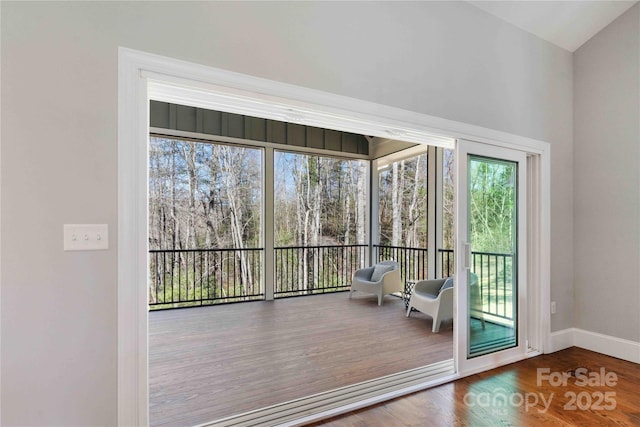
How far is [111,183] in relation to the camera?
1510mm

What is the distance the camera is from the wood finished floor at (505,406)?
1988mm

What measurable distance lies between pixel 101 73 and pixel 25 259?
900 millimetres

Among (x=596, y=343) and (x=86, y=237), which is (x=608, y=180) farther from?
(x=86, y=237)

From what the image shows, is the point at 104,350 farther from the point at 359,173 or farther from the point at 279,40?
the point at 359,173

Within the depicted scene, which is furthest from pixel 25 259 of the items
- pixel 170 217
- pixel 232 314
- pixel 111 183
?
pixel 170 217

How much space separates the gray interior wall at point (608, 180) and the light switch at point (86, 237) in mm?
4175

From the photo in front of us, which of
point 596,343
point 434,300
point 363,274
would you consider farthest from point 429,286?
point 596,343

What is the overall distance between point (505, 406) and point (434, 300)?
65.1 inches

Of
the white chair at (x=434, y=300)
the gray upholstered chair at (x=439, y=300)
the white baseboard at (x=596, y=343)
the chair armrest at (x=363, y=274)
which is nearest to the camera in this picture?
the gray upholstered chair at (x=439, y=300)

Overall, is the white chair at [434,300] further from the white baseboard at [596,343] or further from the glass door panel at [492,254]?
the white baseboard at [596,343]

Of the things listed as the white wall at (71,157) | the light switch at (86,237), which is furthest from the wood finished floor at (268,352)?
the light switch at (86,237)

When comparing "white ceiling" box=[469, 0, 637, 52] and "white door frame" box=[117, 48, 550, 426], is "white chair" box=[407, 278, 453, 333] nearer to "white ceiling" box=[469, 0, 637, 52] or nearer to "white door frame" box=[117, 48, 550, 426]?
"white door frame" box=[117, 48, 550, 426]

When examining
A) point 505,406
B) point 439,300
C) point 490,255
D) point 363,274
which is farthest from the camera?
point 363,274

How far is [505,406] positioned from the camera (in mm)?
2172
